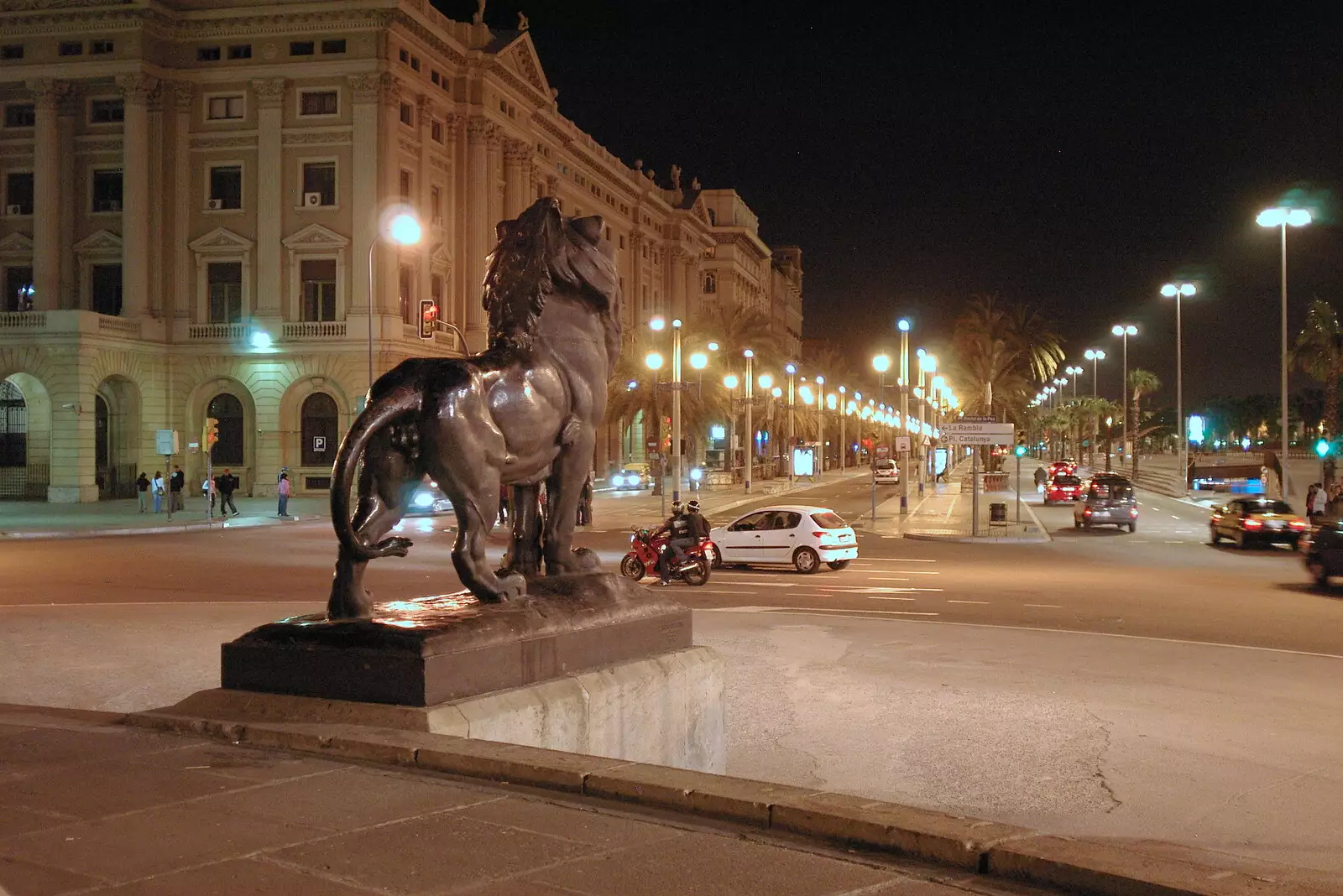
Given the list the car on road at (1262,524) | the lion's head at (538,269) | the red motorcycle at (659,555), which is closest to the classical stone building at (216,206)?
the red motorcycle at (659,555)

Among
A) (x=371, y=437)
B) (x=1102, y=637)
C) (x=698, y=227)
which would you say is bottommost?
(x=1102, y=637)

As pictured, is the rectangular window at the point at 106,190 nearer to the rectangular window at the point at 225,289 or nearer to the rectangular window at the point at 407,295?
the rectangular window at the point at 225,289

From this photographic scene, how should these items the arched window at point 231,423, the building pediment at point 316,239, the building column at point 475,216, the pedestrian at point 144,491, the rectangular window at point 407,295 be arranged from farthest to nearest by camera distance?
1. the building column at point 475,216
2. the rectangular window at point 407,295
3. the arched window at point 231,423
4. the building pediment at point 316,239
5. the pedestrian at point 144,491

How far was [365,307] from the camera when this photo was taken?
55750 mm

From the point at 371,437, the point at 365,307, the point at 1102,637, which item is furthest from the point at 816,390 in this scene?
the point at 371,437

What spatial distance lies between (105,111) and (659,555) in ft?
146

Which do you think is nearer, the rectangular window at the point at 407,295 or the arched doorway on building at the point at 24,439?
the arched doorway on building at the point at 24,439

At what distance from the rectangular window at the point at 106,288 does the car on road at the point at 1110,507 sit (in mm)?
40739

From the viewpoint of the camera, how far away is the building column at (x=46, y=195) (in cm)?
5569

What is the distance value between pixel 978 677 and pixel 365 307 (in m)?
46.5

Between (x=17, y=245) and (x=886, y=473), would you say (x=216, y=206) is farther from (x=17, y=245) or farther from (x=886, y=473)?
(x=886, y=473)

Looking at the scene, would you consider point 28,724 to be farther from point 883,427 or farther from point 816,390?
point 883,427

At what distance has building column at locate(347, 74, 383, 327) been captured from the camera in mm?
56219

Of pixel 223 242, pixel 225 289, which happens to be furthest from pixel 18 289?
pixel 223 242
